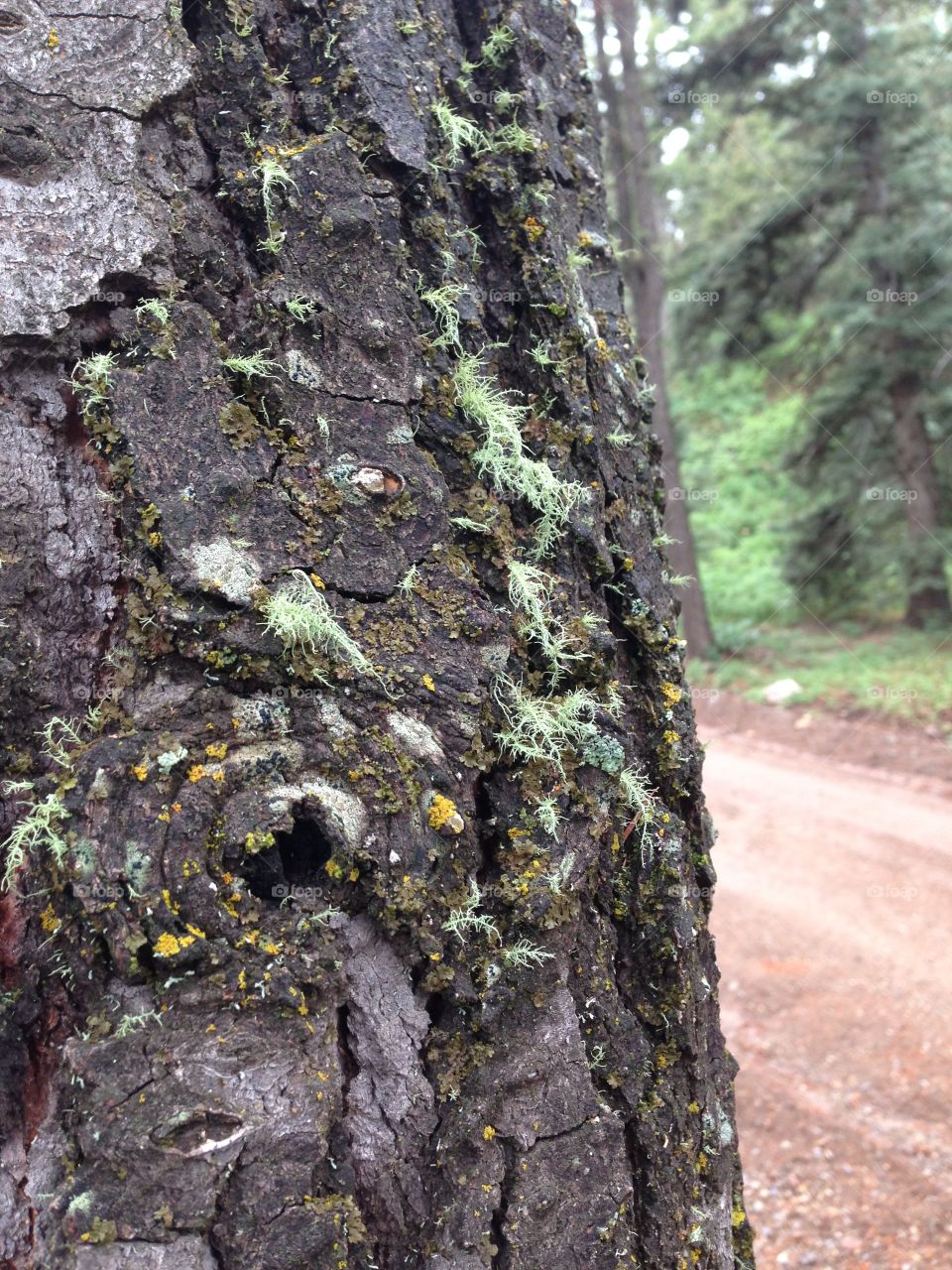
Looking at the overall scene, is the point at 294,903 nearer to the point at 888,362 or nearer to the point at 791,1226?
the point at 791,1226

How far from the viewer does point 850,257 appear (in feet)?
Answer: 43.9

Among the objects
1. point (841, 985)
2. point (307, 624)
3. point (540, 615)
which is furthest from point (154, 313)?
point (841, 985)

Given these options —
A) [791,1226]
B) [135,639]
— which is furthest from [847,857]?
[135,639]

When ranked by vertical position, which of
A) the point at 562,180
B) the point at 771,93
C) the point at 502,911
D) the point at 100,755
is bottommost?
the point at 502,911

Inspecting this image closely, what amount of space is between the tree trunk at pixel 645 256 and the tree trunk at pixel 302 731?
11.5 m

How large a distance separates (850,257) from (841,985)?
38.0 feet

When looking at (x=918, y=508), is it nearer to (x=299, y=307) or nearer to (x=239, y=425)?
(x=299, y=307)

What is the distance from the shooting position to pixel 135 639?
155 centimetres

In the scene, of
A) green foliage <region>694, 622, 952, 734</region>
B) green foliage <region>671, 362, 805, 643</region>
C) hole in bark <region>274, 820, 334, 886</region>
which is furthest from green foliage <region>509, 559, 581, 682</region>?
green foliage <region>671, 362, 805, 643</region>

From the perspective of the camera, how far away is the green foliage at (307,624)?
1.53 m

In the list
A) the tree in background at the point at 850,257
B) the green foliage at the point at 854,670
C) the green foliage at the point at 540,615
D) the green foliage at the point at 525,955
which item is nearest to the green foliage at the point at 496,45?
the green foliage at the point at 540,615

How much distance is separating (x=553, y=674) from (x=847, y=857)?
723cm

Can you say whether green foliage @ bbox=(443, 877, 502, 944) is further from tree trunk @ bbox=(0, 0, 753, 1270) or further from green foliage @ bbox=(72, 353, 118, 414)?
green foliage @ bbox=(72, 353, 118, 414)

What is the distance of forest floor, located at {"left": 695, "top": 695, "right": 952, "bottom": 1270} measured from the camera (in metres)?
4.04
